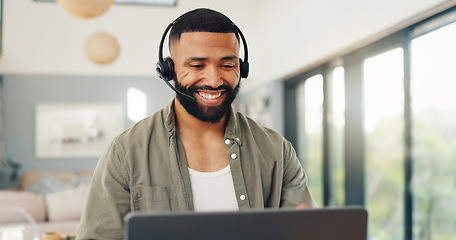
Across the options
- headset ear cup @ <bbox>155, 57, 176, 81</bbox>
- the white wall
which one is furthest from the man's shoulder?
the white wall

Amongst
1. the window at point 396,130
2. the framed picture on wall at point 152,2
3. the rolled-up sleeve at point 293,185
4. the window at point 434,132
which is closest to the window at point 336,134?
the window at point 396,130

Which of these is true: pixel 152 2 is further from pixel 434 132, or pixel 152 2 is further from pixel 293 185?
pixel 293 185

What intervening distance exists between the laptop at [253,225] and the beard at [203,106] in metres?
0.52

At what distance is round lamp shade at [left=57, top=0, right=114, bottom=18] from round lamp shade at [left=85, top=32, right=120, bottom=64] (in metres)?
1.50

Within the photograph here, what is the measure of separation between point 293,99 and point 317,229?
5322 mm

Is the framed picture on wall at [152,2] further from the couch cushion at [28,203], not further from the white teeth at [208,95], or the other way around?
the white teeth at [208,95]

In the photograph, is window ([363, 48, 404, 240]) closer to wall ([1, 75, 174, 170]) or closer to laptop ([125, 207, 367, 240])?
laptop ([125, 207, 367, 240])

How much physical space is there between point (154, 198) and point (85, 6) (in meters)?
2.63

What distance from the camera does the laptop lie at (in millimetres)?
643

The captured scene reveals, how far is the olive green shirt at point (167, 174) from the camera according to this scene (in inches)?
43.4

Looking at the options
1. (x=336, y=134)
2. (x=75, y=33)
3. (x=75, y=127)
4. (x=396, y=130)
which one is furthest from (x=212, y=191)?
(x=75, y=127)

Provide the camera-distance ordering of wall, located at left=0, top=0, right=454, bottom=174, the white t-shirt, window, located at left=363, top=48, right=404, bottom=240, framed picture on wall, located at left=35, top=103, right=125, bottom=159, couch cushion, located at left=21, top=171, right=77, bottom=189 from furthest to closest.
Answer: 1. framed picture on wall, located at left=35, top=103, right=125, bottom=159
2. wall, located at left=0, top=0, right=454, bottom=174
3. couch cushion, located at left=21, top=171, right=77, bottom=189
4. window, located at left=363, top=48, right=404, bottom=240
5. the white t-shirt

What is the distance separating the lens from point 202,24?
1.16 m

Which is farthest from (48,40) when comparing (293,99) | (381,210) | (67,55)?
(381,210)
